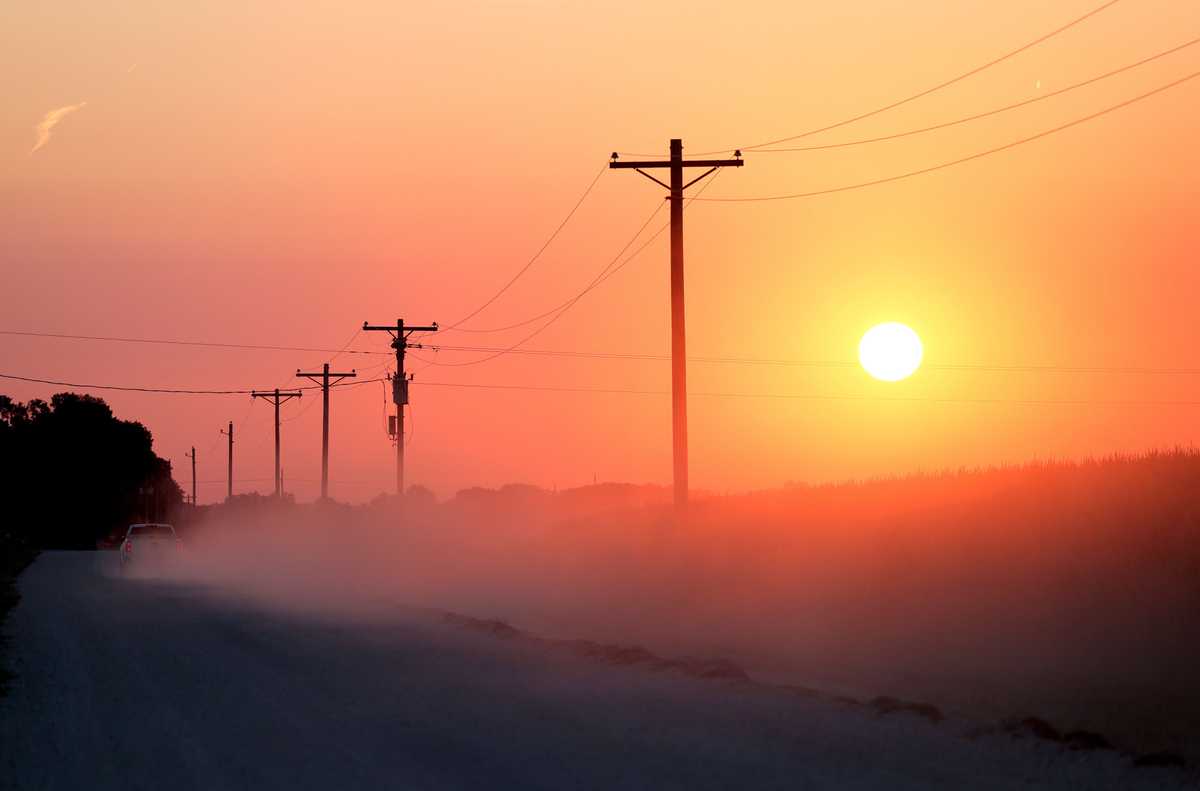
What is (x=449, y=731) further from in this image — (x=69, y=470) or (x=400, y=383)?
(x=69, y=470)

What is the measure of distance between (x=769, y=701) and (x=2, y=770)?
7.64 m

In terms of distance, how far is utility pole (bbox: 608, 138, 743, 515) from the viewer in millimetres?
32781

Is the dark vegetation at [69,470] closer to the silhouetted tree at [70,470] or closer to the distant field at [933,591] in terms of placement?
the silhouetted tree at [70,470]

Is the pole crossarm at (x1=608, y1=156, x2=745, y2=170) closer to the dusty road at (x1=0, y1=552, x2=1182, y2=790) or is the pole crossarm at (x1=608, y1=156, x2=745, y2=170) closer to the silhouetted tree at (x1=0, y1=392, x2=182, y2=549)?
the dusty road at (x1=0, y1=552, x2=1182, y2=790)

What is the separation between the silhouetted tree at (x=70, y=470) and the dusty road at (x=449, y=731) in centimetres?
9171

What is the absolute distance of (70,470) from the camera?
114m

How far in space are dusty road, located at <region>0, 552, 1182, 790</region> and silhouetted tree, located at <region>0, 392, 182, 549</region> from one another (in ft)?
301

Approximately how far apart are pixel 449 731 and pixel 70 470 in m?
107

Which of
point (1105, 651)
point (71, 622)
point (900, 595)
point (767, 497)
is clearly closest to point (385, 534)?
point (767, 497)

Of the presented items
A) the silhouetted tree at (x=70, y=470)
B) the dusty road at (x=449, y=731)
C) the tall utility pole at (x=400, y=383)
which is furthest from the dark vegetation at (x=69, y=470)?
the dusty road at (x=449, y=731)

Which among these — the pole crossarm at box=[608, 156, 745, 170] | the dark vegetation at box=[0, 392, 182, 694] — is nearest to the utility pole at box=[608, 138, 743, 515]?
the pole crossarm at box=[608, 156, 745, 170]

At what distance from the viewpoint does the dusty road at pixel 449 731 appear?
1175 centimetres

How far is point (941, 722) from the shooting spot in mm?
14500

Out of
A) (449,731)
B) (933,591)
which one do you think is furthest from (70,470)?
(449,731)
